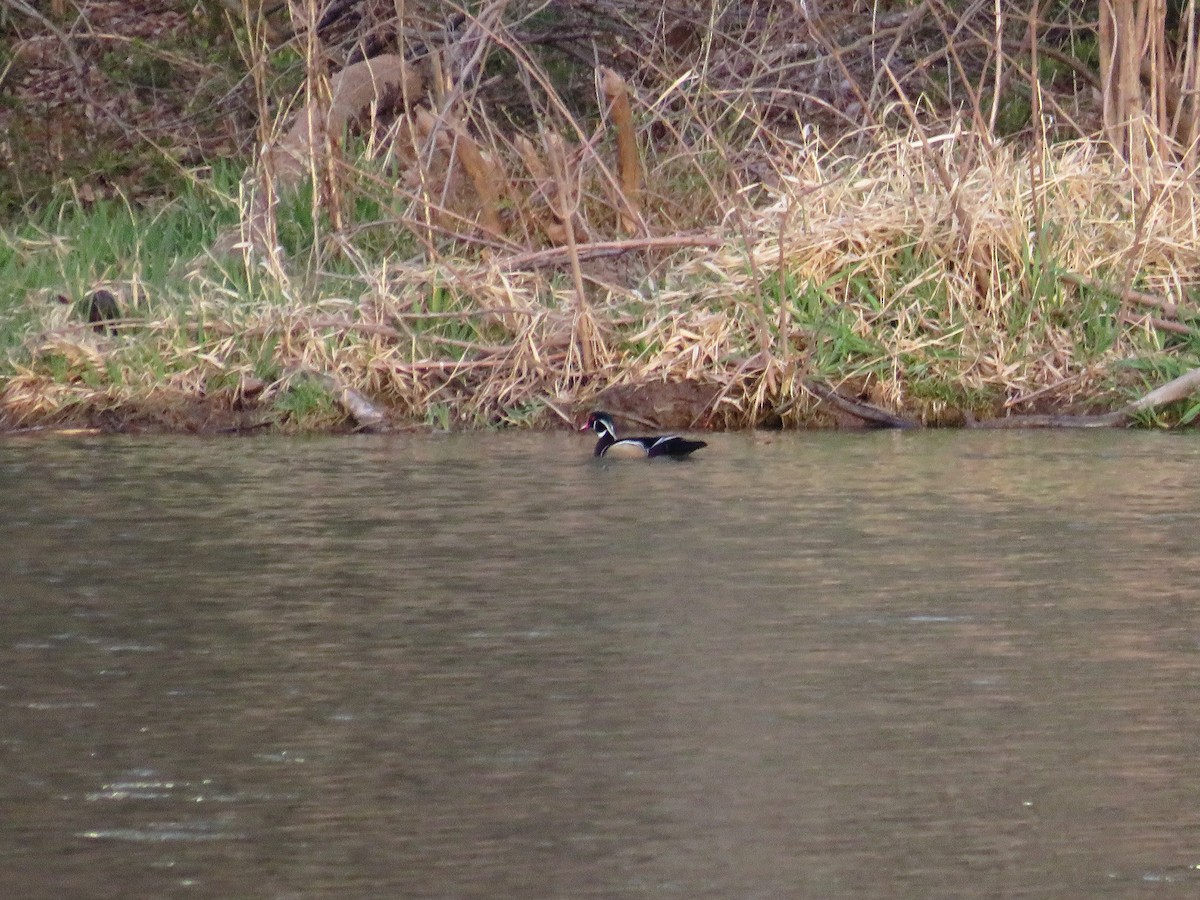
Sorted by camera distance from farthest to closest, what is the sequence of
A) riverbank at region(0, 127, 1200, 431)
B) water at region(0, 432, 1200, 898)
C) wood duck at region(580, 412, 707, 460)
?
riverbank at region(0, 127, 1200, 431) → wood duck at region(580, 412, 707, 460) → water at region(0, 432, 1200, 898)

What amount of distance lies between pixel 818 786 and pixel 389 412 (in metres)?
7.56

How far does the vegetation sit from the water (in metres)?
2.56

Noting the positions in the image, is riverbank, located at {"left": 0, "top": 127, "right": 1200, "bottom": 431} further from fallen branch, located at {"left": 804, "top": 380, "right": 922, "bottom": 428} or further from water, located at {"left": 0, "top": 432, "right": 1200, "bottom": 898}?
water, located at {"left": 0, "top": 432, "right": 1200, "bottom": 898}

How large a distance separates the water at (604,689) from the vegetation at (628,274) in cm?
256

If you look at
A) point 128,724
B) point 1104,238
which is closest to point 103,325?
point 1104,238

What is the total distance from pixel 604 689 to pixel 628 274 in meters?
7.73

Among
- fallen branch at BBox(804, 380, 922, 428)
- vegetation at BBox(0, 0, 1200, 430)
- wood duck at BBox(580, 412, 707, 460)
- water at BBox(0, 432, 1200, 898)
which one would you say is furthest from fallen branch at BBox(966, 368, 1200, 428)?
water at BBox(0, 432, 1200, 898)

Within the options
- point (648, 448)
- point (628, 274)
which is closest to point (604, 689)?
point (648, 448)

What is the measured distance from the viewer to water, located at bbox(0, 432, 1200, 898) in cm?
409

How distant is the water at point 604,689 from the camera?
409 centimetres

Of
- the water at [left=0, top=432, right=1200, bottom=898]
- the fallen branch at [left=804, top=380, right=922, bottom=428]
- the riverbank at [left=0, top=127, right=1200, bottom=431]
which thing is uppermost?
the riverbank at [left=0, top=127, right=1200, bottom=431]

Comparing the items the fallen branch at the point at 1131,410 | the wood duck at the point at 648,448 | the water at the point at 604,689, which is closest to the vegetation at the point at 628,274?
the fallen branch at the point at 1131,410

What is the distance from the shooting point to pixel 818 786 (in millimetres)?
4508

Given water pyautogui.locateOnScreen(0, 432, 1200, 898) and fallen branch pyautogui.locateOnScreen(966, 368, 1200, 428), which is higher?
fallen branch pyautogui.locateOnScreen(966, 368, 1200, 428)
